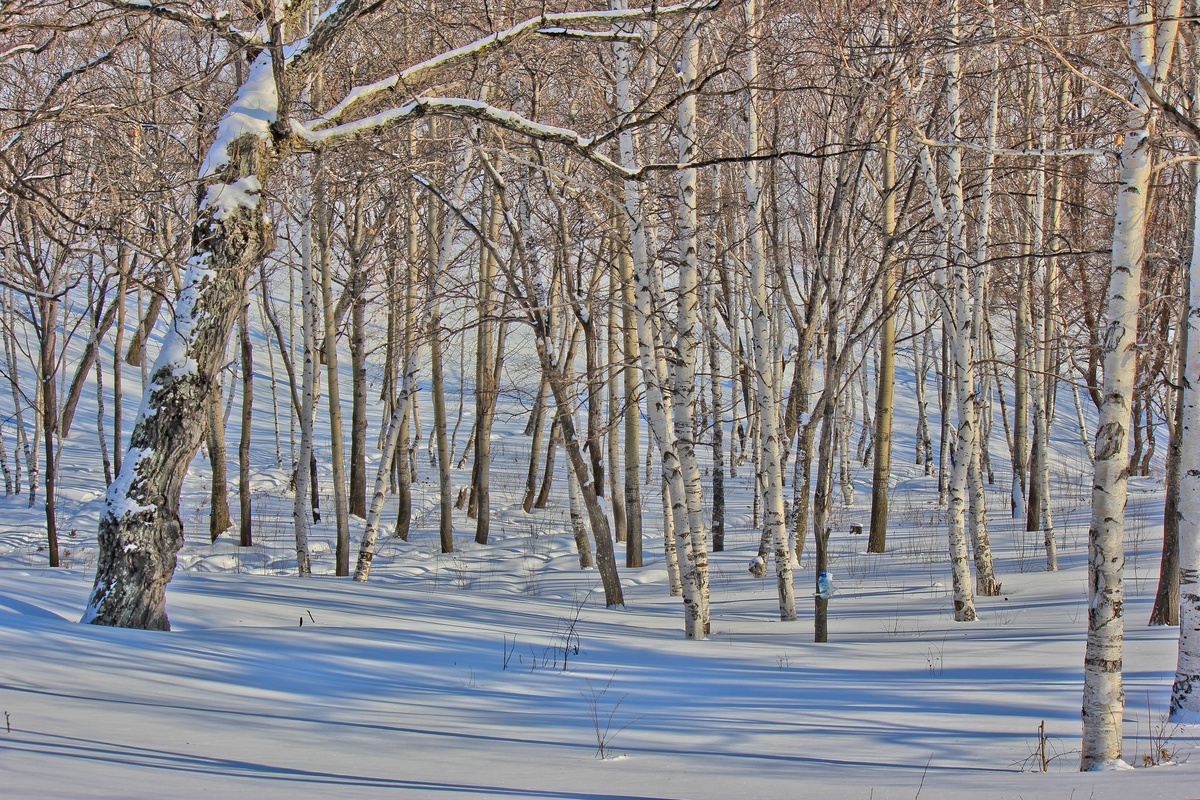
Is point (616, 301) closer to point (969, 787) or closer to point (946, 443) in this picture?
point (969, 787)

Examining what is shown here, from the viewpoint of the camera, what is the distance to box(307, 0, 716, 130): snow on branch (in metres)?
6.30

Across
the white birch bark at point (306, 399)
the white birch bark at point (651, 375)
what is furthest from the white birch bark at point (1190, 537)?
the white birch bark at point (306, 399)

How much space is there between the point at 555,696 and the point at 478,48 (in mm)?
4355

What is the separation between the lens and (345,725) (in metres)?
4.23

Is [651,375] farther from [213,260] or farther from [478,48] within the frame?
[213,260]

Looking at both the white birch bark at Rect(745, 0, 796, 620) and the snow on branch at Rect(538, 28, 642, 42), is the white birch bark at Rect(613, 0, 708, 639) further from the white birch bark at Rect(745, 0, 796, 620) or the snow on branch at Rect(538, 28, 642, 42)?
the snow on branch at Rect(538, 28, 642, 42)

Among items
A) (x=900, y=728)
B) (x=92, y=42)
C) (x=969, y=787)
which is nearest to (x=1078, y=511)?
(x=900, y=728)

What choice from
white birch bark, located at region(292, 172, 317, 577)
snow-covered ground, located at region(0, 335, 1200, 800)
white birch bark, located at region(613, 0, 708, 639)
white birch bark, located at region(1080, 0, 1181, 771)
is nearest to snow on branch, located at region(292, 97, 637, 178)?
white birch bark, located at region(613, 0, 708, 639)

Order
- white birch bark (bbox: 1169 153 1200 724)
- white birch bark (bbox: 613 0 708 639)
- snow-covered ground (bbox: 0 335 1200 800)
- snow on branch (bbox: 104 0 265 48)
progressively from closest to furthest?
snow-covered ground (bbox: 0 335 1200 800) < white birch bark (bbox: 1169 153 1200 724) < snow on branch (bbox: 104 0 265 48) < white birch bark (bbox: 613 0 708 639)

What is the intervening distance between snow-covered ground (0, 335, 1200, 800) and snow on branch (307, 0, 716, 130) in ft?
12.3

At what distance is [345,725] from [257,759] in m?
0.79

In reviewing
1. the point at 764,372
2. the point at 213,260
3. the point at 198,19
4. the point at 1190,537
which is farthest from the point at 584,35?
the point at 1190,537

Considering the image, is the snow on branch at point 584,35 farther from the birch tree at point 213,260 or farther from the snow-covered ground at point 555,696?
the snow-covered ground at point 555,696

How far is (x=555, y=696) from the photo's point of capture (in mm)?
5418
